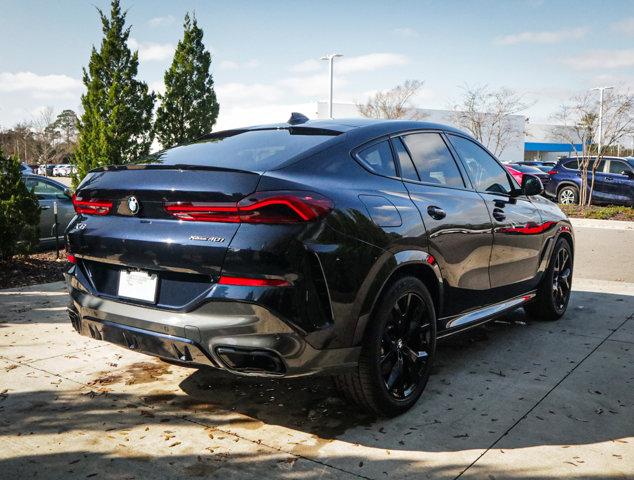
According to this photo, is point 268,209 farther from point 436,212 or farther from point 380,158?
point 436,212

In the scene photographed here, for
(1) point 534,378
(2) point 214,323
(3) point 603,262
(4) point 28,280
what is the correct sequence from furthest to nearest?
1. (3) point 603,262
2. (4) point 28,280
3. (1) point 534,378
4. (2) point 214,323

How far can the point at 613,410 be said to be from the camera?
363 cm

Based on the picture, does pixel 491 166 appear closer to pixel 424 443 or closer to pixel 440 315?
pixel 440 315

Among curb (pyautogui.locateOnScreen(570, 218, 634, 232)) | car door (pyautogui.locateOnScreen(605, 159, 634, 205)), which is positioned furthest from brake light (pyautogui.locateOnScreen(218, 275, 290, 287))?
car door (pyautogui.locateOnScreen(605, 159, 634, 205))

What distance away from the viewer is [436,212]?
3773mm

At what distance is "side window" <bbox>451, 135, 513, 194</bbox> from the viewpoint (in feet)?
14.8

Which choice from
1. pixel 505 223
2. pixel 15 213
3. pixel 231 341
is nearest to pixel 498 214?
pixel 505 223

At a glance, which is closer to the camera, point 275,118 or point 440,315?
point 440,315

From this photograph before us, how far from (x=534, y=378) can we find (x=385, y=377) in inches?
52.1

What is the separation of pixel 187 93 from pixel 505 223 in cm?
1165

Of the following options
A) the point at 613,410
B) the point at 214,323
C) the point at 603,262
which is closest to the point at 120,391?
the point at 214,323

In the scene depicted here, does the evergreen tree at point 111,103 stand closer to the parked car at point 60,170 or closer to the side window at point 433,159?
the side window at point 433,159

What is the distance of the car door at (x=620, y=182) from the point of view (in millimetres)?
19781

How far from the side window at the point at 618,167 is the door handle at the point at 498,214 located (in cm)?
1772
